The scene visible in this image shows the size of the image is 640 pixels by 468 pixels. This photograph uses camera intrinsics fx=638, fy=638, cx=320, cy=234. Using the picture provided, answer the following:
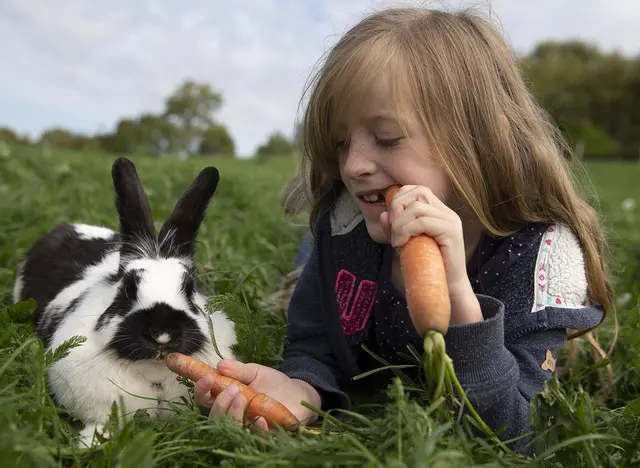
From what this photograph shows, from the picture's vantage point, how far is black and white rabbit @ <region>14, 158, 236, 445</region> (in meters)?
1.81

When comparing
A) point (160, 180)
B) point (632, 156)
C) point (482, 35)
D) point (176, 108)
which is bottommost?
point (632, 156)

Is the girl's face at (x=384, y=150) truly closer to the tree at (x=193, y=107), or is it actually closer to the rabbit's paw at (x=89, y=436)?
the rabbit's paw at (x=89, y=436)

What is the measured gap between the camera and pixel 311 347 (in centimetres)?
245

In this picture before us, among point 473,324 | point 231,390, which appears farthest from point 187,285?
point 473,324

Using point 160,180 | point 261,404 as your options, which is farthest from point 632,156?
point 261,404

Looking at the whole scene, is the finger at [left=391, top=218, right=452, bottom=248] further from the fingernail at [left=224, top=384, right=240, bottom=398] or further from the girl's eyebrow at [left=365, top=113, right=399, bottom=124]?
the fingernail at [left=224, top=384, right=240, bottom=398]

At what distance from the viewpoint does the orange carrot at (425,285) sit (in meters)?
1.54

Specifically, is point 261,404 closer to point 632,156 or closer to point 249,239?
point 249,239

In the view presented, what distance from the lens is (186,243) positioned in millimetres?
2279

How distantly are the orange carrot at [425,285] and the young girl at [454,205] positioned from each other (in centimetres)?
10

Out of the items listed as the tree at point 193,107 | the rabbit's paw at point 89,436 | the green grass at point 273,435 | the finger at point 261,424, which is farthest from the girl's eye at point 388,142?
the tree at point 193,107

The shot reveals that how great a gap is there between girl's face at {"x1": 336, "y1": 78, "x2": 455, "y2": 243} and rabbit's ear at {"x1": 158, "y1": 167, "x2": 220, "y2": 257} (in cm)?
51

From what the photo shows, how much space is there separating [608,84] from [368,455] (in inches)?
1773

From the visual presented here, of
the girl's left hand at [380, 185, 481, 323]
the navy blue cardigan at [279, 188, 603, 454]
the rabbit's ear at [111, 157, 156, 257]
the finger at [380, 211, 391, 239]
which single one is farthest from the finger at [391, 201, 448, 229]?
the rabbit's ear at [111, 157, 156, 257]
